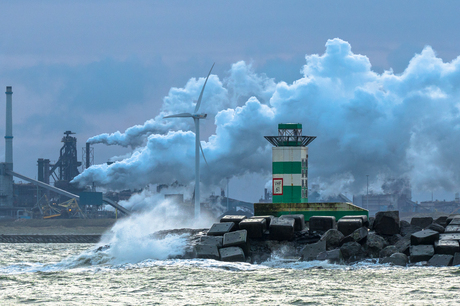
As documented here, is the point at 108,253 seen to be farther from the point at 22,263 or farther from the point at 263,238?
the point at 263,238

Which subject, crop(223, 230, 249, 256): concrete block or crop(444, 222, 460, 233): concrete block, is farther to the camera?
crop(223, 230, 249, 256): concrete block

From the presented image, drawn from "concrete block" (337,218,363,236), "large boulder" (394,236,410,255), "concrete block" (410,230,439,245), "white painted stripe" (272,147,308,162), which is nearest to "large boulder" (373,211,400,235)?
"concrete block" (337,218,363,236)

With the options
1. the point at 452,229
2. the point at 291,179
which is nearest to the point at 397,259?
the point at 452,229

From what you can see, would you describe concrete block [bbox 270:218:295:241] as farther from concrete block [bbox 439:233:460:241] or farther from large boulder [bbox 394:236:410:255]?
concrete block [bbox 439:233:460:241]

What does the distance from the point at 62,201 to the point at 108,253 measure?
463 feet

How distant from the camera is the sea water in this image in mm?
20859

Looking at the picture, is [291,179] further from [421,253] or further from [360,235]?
[421,253]

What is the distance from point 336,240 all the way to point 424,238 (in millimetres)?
3882

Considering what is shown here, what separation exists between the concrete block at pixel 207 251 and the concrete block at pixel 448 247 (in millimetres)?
9785

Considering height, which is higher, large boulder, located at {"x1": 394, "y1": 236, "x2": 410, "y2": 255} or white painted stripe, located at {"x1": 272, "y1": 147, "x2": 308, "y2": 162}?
white painted stripe, located at {"x1": 272, "y1": 147, "x2": 308, "y2": 162}

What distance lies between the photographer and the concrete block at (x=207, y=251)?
30.4 metres

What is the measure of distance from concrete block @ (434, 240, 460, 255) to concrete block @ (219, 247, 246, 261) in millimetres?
8570

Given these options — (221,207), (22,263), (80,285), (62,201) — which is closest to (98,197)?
(62,201)

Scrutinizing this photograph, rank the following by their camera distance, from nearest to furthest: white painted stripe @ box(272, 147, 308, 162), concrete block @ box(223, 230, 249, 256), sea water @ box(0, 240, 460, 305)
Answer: sea water @ box(0, 240, 460, 305)
concrete block @ box(223, 230, 249, 256)
white painted stripe @ box(272, 147, 308, 162)
